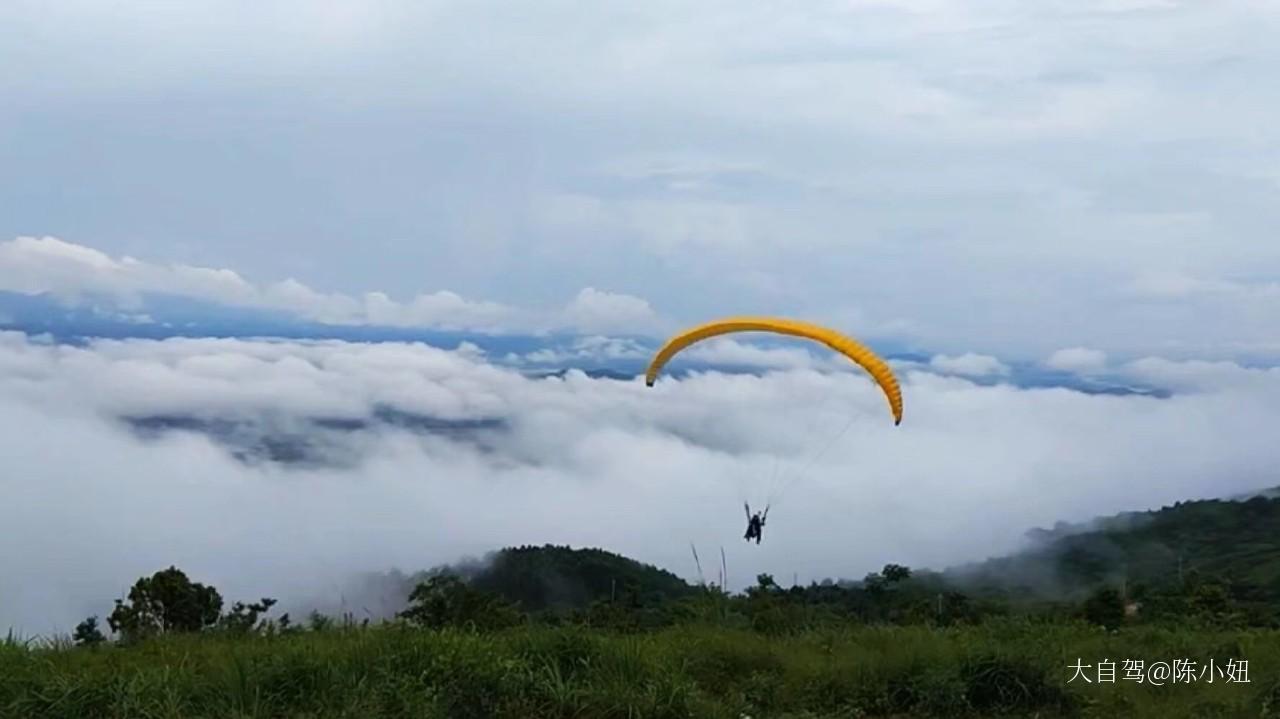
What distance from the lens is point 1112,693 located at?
897 centimetres

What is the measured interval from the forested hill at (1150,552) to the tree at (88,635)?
17.1 metres

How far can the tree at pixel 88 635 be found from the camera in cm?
896

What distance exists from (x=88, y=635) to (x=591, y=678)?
158 inches

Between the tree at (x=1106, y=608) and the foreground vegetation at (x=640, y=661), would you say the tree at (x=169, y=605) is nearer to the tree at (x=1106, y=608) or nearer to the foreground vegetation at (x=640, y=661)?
the foreground vegetation at (x=640, y=661)

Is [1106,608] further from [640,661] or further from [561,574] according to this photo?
[561,574]

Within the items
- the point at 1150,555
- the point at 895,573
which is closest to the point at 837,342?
the point at 895,573

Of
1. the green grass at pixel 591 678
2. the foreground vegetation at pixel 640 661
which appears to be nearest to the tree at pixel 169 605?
the foreground vegetation at pixel 640 661

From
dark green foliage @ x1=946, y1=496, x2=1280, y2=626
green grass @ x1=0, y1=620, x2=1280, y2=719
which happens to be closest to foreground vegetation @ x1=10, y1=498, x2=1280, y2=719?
green grass @ x1=0, y1=620, x2=1280, y2=719

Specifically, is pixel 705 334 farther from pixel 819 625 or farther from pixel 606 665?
pixel 606 665

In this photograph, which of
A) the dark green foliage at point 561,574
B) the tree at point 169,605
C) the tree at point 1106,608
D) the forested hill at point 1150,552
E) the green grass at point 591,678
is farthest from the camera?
the forested hill at point 1150,552

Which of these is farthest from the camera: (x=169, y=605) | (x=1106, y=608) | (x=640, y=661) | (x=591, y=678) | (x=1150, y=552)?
(x=1150, y=552)

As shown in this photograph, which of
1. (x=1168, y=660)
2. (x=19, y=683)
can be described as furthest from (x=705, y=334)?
(x=19, y=683)

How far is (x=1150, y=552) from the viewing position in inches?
1239

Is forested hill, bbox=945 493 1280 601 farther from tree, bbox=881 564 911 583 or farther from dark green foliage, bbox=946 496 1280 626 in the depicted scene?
tree, bbox=881 564 911 583
